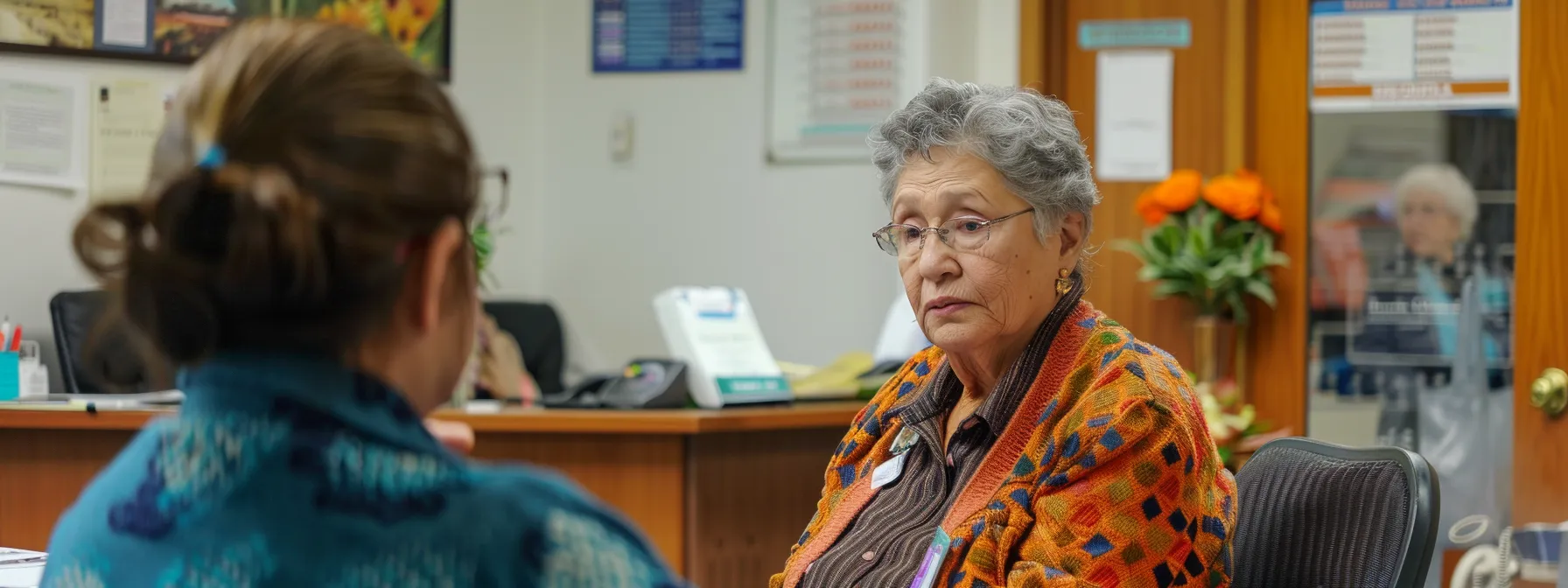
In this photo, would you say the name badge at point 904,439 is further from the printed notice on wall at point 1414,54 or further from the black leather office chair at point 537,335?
the black leather office chair at point 537,335

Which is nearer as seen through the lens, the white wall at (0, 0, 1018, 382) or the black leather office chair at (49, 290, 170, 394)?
the black leather office chair at (49, 290, 170, 394)

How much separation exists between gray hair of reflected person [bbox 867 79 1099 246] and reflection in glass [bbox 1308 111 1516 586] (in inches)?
77.7

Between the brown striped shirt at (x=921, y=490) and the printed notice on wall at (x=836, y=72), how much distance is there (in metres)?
2.74

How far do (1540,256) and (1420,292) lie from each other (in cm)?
29

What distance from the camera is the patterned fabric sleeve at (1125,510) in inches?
57.3

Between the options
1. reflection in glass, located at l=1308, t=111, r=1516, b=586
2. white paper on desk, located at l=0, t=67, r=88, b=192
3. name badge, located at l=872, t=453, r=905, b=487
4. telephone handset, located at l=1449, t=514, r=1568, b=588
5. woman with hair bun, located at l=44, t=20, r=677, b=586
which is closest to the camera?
woman with hair bun, located at l=44, t=20, r=677, b=586

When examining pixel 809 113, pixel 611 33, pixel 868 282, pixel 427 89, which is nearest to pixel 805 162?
pixel 809 113

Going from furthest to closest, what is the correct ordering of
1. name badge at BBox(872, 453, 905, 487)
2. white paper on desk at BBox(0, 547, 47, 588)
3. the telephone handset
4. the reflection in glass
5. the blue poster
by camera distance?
1. the blue poster
2. the reflection in glass
3. the telephone handset
4. name badge at BBox(872, 453, 905, 487)
5. white paper on desk at BBox(0, 547, 47, 588)

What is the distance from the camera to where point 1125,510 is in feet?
4.82

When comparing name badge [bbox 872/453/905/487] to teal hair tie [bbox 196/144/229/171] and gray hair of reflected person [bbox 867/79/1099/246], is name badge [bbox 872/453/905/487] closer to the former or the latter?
gray hair of reflected person [bbox 867/79/1099/246]

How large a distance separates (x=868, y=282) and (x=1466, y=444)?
1.91 metres

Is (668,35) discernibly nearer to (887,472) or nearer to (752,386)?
(752,386)

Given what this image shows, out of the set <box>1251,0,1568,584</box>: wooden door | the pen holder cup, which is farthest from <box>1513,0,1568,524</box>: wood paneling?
the pen holder cup

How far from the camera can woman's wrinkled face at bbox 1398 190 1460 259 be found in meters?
3.41
